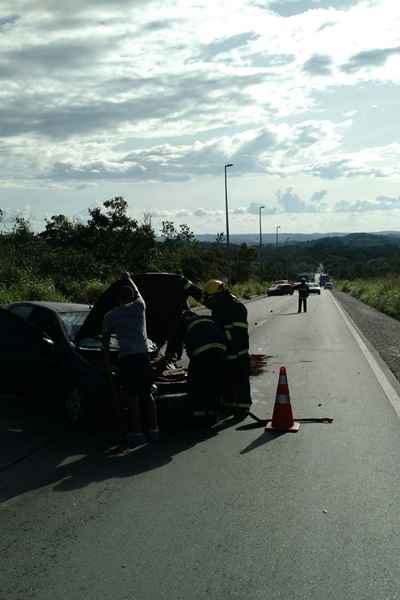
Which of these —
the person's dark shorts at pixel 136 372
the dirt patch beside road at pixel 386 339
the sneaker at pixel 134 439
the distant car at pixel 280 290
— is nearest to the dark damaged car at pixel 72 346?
the person's dark shorts at pixel 136 372

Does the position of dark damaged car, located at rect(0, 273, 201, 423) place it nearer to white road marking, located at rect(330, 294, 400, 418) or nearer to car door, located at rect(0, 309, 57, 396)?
car door, located at rect(0, 309, 57, 396)

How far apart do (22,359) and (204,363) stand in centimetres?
233

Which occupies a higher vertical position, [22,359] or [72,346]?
[72,346]

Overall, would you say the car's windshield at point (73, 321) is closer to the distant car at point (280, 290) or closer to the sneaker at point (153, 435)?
the sneaker at point (153, 435)

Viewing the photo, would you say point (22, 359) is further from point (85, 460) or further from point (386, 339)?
point (386, 339)

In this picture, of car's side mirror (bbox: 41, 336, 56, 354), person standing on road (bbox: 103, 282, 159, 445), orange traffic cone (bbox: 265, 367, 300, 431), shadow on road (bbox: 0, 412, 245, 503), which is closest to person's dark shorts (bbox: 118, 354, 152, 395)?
person standing on road (bbox: 103, 282, 159, 445)

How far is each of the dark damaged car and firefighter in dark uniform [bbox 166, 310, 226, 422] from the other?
0.33 meters

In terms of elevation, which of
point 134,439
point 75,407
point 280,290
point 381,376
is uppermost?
point 75,407

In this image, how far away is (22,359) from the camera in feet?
29.2

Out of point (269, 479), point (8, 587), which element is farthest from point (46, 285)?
point (8, 587)

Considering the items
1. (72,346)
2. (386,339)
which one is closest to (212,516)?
(72,346)

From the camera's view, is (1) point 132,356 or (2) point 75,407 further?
(2) point 75,407

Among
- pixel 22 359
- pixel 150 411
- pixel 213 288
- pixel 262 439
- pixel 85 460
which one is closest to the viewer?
pixel 85 460

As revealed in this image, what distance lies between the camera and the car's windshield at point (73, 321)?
8.80 metres
